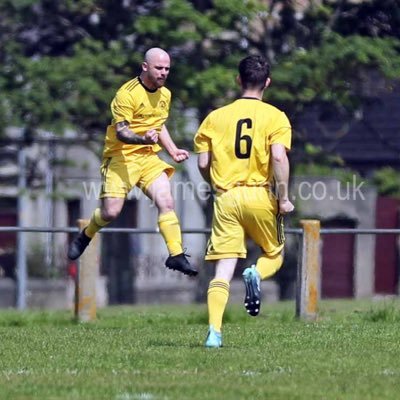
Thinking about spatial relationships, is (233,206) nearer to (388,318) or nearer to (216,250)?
(216,250)

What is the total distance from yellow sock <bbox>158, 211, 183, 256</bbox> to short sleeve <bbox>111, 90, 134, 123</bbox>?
2.73 ft

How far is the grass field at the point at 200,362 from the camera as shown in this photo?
859 centimetres

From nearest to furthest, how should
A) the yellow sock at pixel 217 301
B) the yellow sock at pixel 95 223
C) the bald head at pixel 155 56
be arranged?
the yellow sock at pixel 217 301 → the bald head at pixel 155 56 → the yellow sock at pixel 95 223

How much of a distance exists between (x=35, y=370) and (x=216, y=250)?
5.93 feet

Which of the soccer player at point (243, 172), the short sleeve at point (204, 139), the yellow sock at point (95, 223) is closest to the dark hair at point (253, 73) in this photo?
the soccer player at point (243, 172)

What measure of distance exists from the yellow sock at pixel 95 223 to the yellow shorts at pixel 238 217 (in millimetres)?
2163

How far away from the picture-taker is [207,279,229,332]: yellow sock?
35.8 ft

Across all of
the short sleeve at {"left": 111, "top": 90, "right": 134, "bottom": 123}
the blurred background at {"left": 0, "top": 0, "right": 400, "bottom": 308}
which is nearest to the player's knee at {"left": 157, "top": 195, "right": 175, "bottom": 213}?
the short sleeve at {"left": 111, "top": 90, "right": 134, "bottom": 123}

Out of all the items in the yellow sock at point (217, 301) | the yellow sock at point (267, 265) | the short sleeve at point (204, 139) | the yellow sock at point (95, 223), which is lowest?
the yellow sock at point (217, 301)

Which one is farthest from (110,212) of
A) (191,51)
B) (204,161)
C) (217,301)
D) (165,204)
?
(191,51)

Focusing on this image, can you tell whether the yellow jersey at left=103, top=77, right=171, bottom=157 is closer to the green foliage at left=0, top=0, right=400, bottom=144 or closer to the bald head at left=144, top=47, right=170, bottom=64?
the bald head at left=144, top=47, right=170, bottom=64

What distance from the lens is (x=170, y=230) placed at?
12.3 metres

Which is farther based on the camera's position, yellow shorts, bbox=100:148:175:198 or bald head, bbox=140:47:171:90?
yellow shorts, bbox=100:148:175:198

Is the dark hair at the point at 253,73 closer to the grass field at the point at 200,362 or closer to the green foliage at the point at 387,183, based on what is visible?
the grass field at the point at 200,362
